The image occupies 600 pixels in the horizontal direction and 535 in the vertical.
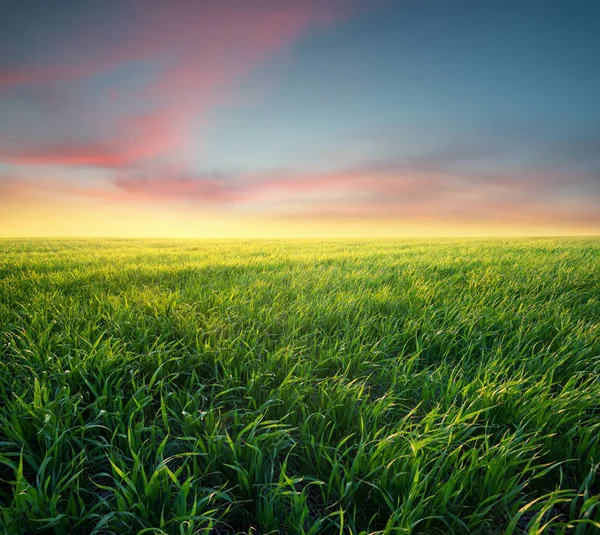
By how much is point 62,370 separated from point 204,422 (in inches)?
43.6

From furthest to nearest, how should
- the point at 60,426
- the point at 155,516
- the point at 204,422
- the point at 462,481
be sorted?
the point at 204,422
the point at 60,426
the point at 462,481
the point at 155,516

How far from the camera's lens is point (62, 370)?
1.86 m

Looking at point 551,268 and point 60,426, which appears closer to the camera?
point 60,426

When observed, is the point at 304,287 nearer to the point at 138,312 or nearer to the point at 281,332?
the point at 281,332

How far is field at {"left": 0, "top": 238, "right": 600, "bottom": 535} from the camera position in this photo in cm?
108

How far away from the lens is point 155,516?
1030 millimetres

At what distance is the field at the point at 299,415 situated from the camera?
1082 mm

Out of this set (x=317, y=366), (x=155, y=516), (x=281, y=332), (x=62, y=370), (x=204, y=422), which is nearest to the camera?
(x=155, y=516)

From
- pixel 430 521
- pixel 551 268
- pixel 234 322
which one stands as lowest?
pixel 430 521

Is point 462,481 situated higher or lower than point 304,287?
lower

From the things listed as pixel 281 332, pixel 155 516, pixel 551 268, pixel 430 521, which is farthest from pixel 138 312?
pixel 551 268

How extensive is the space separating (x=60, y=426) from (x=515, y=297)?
468 centimetres

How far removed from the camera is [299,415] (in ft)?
5.49

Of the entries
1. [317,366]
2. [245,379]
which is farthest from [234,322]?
[317,366]
